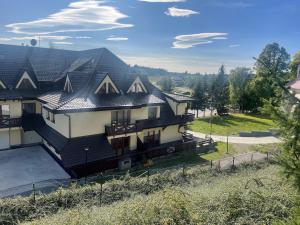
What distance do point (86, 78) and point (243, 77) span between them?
124 feet

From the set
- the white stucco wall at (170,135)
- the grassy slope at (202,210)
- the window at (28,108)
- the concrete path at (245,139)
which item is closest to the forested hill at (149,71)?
the white stucco wall at (170,135)

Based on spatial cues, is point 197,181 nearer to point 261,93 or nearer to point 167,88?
point 261,93

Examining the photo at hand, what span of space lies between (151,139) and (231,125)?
19611 mm

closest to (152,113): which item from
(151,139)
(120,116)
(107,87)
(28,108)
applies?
(151,139)

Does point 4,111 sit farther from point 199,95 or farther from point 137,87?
point 199,95

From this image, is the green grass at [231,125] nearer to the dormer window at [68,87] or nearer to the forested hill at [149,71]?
the forested hill at [149,71]

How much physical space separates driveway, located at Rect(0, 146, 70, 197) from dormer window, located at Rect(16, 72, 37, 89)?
5720 mm

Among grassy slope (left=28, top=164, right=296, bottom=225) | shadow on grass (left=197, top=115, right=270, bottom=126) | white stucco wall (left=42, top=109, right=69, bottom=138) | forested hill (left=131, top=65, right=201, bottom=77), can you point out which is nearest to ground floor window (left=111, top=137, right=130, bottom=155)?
white stucco wall (left=42, top=109, right=69, bottom=138)

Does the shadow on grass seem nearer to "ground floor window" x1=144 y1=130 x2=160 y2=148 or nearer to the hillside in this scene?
"ground floor window" x1=144 y1=130 x2=160 y2=148

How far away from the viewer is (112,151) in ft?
63.5

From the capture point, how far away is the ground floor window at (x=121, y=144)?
2102 centimetres

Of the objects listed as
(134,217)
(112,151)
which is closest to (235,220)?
(134,217)

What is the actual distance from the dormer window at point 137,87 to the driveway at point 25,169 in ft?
30.1

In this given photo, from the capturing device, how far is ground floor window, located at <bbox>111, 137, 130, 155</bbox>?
21020mm
